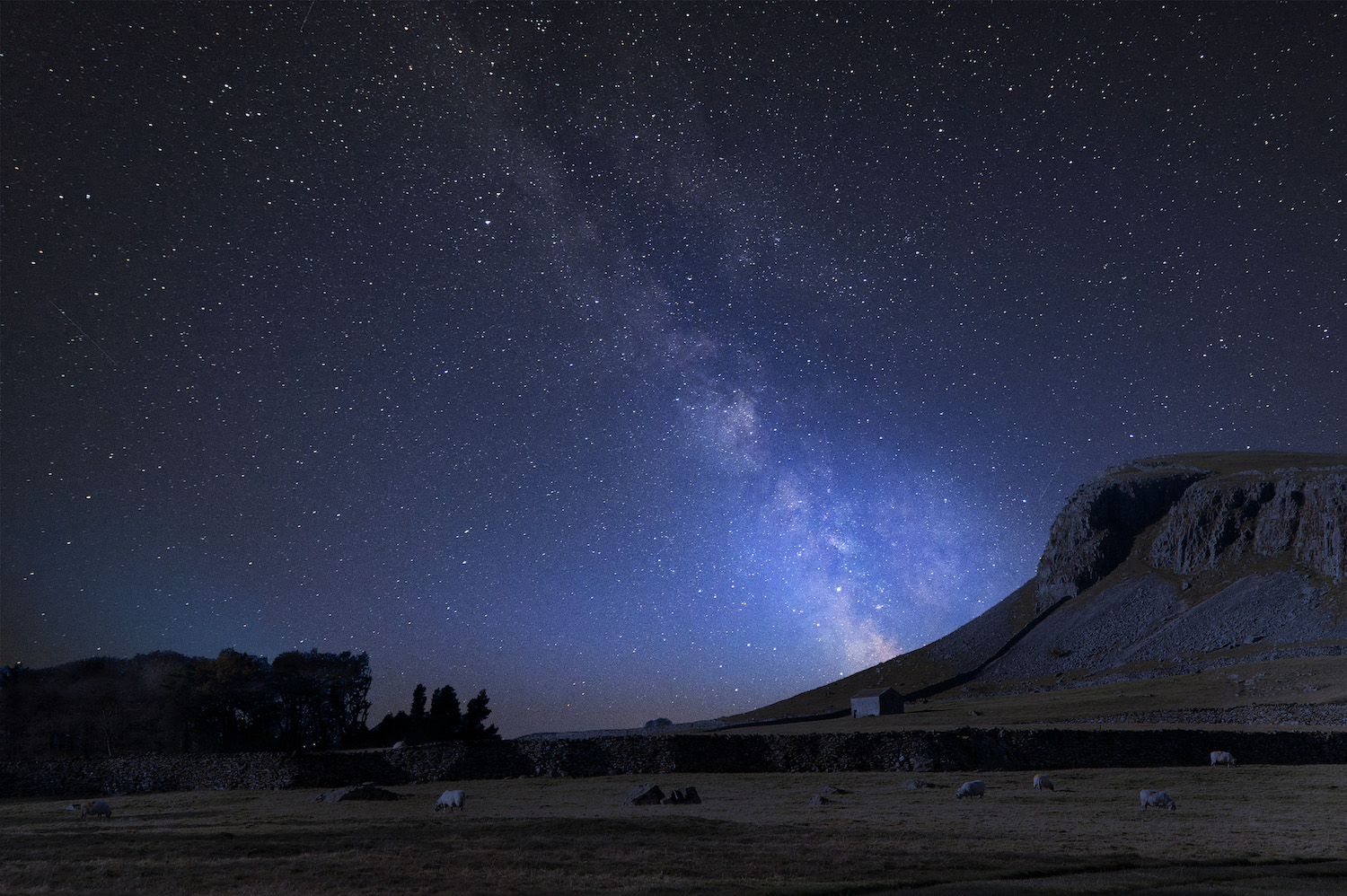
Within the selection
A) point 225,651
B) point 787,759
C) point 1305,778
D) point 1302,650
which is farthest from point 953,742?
point 1302,650

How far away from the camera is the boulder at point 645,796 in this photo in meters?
32.1

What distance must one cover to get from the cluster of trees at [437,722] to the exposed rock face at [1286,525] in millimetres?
160831

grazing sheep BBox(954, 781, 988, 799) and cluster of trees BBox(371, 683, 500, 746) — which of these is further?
cluster of trees BBox(371, 683, 500, 746)

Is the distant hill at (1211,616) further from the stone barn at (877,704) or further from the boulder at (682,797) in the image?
the boulder at (682,797)

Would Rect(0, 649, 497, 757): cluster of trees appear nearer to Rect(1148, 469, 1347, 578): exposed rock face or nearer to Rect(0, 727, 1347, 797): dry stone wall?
Rect(0, 727, 1347, 797): dry stone wall

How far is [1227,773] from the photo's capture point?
41.5m

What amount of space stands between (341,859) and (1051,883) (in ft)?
48.9

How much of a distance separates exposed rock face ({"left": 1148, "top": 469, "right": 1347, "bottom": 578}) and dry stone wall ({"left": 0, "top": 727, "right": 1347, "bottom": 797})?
14389 centimetres

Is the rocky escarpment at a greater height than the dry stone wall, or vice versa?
the rocky escarpment

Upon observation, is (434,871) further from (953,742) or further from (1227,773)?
(1227,773)

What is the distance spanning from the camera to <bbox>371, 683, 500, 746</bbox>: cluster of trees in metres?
85.7

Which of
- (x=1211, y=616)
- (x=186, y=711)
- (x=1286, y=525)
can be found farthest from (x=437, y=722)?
(x=1286, y=525)

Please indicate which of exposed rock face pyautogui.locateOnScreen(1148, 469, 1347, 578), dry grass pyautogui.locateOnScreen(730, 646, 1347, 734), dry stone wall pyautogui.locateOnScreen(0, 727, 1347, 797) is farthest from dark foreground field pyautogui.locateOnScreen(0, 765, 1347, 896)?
exposed rock face pyautogui.locateOnScreen(1148, 469, 1347, 578)

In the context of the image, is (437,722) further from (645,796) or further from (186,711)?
(645,796)
